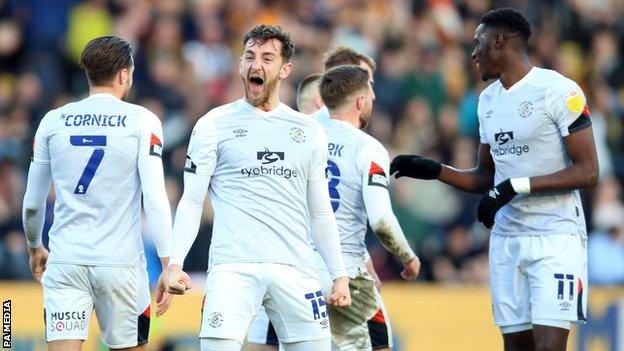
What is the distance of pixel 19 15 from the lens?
1688 centimetres

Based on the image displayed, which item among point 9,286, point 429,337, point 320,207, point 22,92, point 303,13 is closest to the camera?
point 320,207

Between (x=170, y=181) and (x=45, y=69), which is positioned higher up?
→ (x=45, y=69)

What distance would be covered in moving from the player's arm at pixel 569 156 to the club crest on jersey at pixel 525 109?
13 cm

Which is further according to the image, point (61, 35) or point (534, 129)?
point (61, 35)

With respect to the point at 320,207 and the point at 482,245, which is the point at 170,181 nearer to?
the point at 482,245

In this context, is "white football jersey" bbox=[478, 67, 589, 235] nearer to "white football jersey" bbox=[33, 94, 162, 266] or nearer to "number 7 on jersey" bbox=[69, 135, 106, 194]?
"white football jersey" bbox=[33, 94, 162, 266]

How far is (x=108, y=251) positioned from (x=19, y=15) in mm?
8659

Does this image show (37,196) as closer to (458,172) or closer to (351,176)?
(351,176)

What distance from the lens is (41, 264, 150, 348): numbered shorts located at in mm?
8805

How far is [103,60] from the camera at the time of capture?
9031 mm

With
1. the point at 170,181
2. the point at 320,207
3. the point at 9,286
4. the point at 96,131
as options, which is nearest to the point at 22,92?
the point at 170,181

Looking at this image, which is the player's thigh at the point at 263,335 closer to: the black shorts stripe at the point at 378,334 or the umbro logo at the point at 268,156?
the black shorts stripe at the point at 378,334

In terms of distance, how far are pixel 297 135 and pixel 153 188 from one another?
1.10 meters

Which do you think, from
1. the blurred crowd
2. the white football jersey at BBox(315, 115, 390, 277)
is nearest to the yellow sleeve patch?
the white football jersey at BBox(315, 115, 390, 277)
